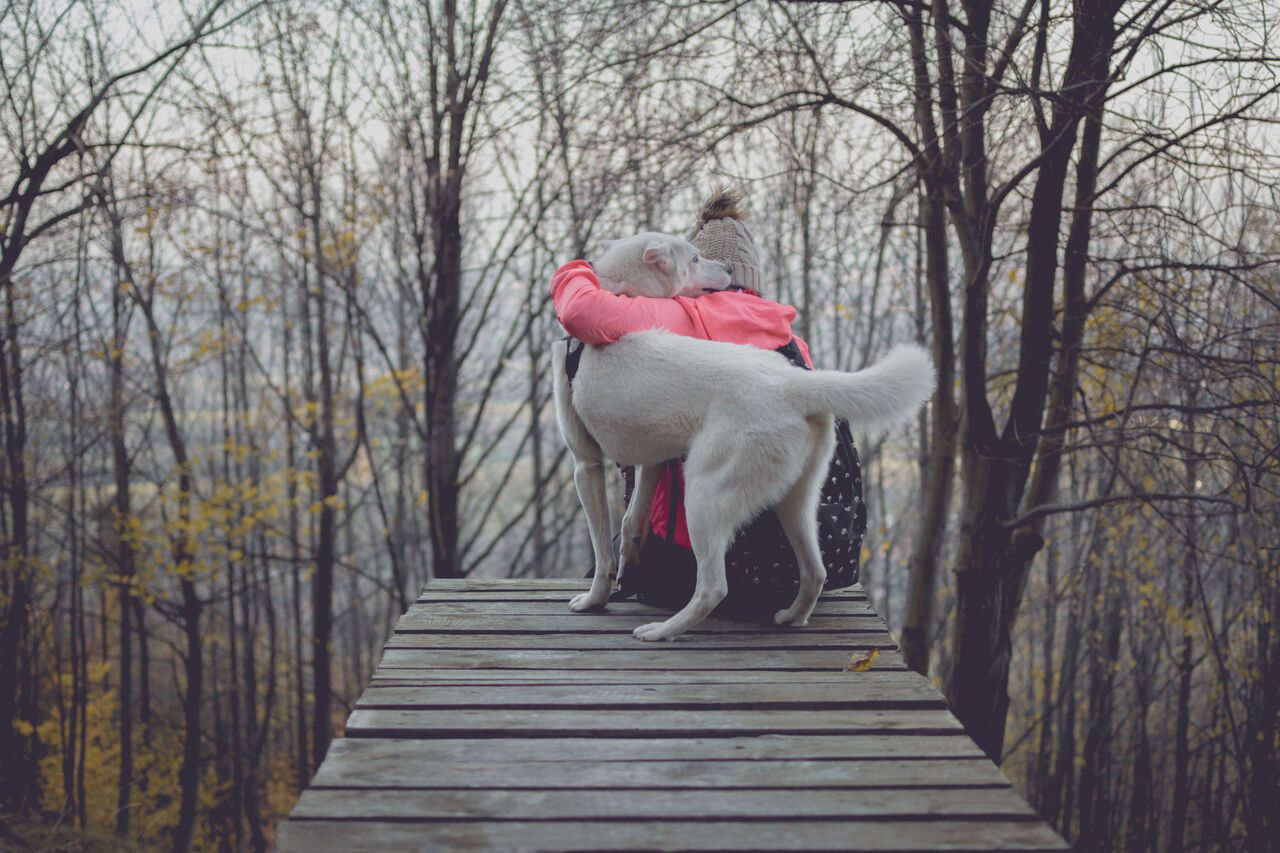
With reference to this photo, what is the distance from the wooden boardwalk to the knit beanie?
1.25 metres

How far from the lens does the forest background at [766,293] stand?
3.93m

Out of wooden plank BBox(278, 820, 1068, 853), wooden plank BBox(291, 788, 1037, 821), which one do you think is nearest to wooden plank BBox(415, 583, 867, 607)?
wooden plank BBox(291, 788, 1037, 821)

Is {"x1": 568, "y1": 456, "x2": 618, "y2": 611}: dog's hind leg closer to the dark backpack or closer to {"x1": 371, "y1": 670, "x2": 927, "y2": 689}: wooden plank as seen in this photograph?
the dark backpack

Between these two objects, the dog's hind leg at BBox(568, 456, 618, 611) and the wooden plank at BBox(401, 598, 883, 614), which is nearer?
the dog's hind leg at BBox(568, 456, 618, 611)

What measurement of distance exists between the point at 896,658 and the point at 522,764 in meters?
1.28

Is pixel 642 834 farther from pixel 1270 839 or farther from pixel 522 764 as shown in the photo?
pixel 1270 839

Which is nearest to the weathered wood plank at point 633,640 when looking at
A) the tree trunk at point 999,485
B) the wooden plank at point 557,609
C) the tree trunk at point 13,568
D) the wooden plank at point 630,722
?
the wooden plank at point 557,609

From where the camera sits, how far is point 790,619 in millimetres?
2852

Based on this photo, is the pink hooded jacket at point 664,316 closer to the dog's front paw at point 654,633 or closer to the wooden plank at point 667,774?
the dog's front paw at point 654,633

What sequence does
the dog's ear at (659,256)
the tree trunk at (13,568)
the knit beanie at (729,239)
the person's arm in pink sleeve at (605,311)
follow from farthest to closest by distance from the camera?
the tree trunk at (13,568) → the knit beanie at (729,239) → the dog's ear at (659,256) → the person's arm in pink sleeve at (605,311)

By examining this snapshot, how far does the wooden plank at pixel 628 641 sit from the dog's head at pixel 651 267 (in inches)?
45.1

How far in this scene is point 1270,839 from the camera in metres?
6.67

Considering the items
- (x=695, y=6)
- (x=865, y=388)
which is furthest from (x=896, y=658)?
(x=695, y=6)

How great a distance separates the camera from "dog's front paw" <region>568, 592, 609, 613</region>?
10.1ft
